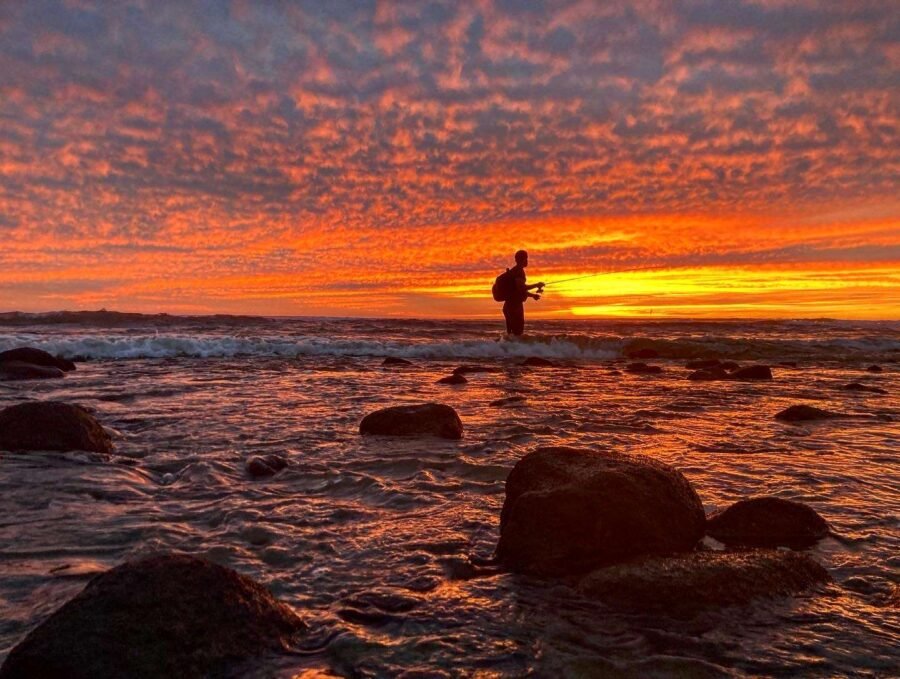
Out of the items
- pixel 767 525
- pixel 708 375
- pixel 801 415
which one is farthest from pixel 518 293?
pixel 767 525

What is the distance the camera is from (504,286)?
17.7m

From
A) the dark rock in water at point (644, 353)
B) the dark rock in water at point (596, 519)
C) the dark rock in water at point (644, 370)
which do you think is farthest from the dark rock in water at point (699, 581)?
the dark rock in water at point (644, 353)

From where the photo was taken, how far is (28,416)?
6.38 metres

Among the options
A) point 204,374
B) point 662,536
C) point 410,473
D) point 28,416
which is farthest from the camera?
point 204,374

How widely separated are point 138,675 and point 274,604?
0.62m

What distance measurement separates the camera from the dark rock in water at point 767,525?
154 inches

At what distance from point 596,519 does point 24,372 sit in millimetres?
12414

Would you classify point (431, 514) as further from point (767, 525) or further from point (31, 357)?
point (31, 357)

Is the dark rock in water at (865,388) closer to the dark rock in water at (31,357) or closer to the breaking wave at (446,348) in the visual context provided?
the breaking wave at (446,348)

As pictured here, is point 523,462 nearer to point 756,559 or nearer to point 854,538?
point 756,559

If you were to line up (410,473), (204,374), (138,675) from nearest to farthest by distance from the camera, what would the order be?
(138,675), (410,473), (204,374)

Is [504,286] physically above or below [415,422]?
above

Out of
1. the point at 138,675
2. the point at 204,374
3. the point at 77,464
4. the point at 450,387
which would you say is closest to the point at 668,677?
the point at 138,675

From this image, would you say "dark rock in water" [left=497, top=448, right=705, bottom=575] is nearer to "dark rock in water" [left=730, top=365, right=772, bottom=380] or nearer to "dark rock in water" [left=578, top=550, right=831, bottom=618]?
"dark rock in water" [left=578, top=550, right=831, bottom=618]
